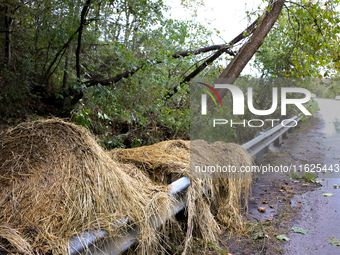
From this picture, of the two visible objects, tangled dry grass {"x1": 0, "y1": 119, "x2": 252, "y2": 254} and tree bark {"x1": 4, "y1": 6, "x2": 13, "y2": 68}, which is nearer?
tangled dry grass {"x1": 0, "y1": 119, "x2": 252, "y2": 254}

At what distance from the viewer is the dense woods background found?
6.98 m

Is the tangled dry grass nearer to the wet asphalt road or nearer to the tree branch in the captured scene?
the wet asphalt road

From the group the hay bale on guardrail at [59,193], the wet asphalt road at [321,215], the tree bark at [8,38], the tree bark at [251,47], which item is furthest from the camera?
the tree bark at [8,38]

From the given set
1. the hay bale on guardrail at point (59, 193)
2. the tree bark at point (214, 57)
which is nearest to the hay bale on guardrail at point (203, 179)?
the hay bale on guardrail at point (59, 193)

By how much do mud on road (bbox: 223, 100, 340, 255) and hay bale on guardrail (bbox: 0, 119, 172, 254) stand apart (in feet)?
4.24

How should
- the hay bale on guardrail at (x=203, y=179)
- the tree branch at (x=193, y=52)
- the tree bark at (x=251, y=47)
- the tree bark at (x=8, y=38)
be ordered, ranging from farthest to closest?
the tree bark at (x=8, y=38)
the tree branch at (x=193, y=52)
the tree bark at (x=251, y=47)
the hay bale on guardrail at (x=203, y=179)

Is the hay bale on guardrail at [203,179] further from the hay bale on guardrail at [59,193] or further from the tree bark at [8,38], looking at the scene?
the tree bark at [8,38]

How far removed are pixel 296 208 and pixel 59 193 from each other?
3349 mm

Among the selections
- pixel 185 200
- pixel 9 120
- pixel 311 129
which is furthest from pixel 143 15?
pixel 311 129

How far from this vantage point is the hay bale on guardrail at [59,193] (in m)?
1.88

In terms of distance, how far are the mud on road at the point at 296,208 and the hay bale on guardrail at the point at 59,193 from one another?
129 centimetres

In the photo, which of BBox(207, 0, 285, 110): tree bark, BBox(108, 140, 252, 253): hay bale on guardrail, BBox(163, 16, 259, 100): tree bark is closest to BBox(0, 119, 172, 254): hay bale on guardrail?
BBox(108, 140, 252, 253): hay bale on guardrail

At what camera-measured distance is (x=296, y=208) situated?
13.4 feet

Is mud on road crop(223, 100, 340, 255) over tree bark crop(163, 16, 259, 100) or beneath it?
beneath
